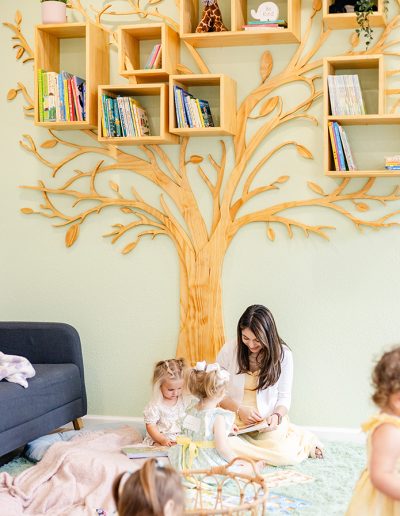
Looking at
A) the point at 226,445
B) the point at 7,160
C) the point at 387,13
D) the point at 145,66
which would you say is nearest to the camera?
the point at 226,445

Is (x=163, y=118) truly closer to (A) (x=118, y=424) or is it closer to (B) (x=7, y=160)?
(B) (x=7, y=160)

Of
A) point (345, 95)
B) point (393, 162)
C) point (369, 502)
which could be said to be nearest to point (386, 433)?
point (369, 502)

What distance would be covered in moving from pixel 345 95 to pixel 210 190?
0.84m

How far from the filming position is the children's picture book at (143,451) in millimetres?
3695

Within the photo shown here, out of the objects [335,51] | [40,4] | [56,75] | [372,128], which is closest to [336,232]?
[372,128]

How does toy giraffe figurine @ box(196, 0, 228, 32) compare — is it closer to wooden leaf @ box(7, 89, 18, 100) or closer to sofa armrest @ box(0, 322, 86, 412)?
wooden leaf @ box(7, 89, 18, 100)

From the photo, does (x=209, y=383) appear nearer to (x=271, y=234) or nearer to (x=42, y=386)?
(x=42, y=386)

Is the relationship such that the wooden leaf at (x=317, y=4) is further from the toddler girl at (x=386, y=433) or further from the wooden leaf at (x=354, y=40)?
the toddler girl at (x=386, y=433)

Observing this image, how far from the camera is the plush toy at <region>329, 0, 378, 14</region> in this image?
3.95m

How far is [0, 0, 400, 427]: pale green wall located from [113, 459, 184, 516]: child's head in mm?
2478

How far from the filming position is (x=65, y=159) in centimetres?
454

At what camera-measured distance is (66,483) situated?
3.36 metres

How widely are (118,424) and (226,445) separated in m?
1.18

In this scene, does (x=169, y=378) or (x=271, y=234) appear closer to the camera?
(x=169, y=378)
